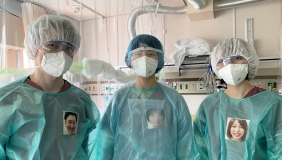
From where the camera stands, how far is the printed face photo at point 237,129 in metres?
1.13

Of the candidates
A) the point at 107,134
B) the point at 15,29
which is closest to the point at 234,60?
the point at 107,134

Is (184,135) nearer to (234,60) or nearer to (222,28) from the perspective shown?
(234,60)

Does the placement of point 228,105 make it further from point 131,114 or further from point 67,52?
point 67,52

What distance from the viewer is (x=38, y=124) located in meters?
0.93

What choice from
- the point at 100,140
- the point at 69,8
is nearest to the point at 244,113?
the point at 100,140

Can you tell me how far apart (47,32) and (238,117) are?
1.11 metres

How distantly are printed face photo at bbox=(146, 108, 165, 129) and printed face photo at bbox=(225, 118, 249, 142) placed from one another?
0.38 m

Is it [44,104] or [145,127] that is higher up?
[44,104]

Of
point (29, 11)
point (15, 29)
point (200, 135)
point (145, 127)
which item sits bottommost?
point (200, 135)

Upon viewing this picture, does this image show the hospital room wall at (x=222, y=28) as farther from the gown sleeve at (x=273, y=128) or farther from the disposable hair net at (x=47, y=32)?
the gown sleeve at (x=273, y=128)

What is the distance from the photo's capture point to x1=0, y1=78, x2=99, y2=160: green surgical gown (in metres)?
0.90

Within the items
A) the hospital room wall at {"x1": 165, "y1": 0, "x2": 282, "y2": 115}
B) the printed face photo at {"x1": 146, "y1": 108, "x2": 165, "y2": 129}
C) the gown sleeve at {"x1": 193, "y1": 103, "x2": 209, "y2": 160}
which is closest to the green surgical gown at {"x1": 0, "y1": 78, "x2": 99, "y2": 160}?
the printed face photo at {"x1": 146, "y1": 108, "x2": 165, "y2": 129}

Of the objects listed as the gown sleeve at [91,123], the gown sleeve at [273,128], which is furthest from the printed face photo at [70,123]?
the gown sleeve at [273,128]

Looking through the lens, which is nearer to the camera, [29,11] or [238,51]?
[238,51]
